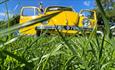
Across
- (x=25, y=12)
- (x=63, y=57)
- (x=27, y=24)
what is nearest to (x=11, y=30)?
(x=27, y=24)

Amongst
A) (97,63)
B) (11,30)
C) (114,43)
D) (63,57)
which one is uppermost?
(11,30)

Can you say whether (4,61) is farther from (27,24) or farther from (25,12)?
(25,12)

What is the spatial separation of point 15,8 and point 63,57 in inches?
18.9

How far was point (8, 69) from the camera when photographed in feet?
3.44

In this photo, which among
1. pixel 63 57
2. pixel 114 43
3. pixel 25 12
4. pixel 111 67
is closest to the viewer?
pixel 114 43

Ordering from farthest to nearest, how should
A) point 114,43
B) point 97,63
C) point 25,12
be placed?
point 25,12, point 97,63, point 114,43

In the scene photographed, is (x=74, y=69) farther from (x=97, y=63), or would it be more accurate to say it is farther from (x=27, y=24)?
(x=27, y=24)

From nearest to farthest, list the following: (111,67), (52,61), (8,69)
→ (8,69), (111,67), (52,61)

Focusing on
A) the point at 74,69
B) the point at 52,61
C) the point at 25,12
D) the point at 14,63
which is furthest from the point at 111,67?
the point at 25,12

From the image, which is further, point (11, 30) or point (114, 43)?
point (114, 43)

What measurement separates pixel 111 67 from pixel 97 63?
15cm

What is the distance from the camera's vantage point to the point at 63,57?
1.61m

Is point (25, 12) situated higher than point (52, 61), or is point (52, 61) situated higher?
point (52, 61)

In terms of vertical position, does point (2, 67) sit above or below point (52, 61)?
above
